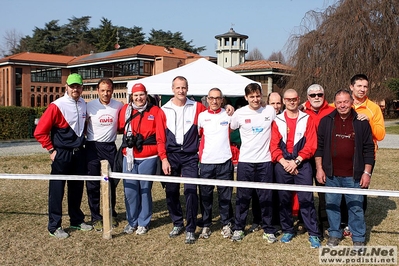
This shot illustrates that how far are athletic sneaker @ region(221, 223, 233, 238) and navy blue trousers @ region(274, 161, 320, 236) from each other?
644 mm

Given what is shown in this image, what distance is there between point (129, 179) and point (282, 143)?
1.83 metres

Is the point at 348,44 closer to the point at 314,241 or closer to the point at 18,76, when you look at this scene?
the point at 314,241

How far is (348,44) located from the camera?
73.0 ft

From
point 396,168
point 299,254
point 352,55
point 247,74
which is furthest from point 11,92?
point 299,254

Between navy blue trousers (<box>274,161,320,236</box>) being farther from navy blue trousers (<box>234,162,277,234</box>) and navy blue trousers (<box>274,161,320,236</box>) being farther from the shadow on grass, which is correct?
the shadow on grass

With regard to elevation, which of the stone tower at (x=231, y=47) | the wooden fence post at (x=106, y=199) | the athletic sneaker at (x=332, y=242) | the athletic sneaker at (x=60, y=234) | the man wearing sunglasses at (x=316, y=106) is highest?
the stone tower at (x=231, y=47)

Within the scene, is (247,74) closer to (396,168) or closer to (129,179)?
(396,168)

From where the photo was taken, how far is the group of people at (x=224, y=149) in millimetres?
4215

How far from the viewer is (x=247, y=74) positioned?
1357 inches

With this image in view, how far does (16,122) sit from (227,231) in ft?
54.3

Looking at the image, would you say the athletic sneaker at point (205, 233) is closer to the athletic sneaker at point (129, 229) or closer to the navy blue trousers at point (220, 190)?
the navy blue trousers at point (220, 190)

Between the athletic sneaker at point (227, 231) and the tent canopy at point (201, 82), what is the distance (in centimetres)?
621

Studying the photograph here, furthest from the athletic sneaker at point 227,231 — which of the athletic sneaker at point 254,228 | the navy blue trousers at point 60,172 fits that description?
the navy blue trousers at point 60,172

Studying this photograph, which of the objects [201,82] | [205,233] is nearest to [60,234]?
[205,233]
